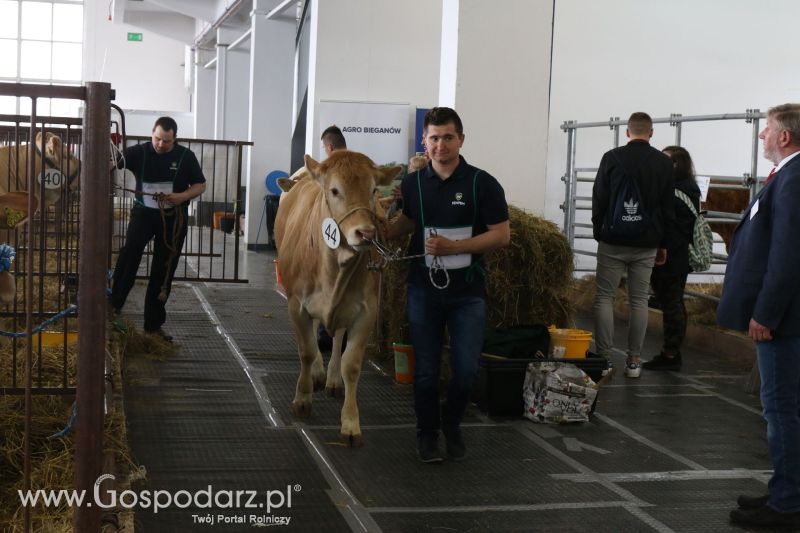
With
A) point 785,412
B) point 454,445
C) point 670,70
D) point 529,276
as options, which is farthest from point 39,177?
point 670,70

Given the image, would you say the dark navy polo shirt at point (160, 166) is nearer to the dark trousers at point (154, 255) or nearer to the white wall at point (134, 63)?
the dark trousers at point (154, 255)

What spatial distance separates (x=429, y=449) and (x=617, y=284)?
2823mm

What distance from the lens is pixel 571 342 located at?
623cm

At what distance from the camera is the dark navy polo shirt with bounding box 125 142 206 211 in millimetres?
7660

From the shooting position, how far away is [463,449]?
16.4 ft

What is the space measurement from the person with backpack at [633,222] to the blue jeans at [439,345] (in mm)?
2549

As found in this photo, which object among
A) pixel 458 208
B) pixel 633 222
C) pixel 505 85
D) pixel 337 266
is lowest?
pixel 337 266

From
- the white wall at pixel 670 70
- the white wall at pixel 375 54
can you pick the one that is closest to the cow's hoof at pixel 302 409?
the white wall at pixel 670 70

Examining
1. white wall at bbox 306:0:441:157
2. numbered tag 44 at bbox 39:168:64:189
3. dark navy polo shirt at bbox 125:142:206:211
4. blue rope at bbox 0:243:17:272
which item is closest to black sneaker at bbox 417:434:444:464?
blue rope at bbox 0:243:17:272

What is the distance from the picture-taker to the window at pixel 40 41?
1356 inches

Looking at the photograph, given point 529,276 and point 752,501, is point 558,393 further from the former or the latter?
point 752,501

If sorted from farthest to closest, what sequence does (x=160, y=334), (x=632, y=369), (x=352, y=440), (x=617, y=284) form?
(x=160, y=334), (x=632, y=369), (x=617, y=284), (x=352, y=440)

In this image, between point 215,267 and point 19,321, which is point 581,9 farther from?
point 19,321

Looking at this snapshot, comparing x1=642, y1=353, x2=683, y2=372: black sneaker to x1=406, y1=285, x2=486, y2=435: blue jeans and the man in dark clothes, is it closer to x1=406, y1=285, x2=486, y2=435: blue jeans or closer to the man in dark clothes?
x1=406, y1=285, x2=486, y2=435: blue jeans
